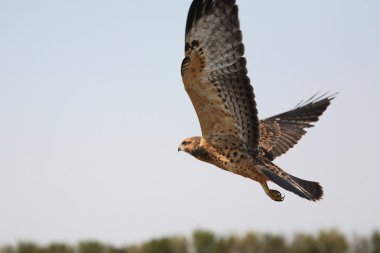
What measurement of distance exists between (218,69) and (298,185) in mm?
1445

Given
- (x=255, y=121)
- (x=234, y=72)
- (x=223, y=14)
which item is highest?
(x=223, y=14)

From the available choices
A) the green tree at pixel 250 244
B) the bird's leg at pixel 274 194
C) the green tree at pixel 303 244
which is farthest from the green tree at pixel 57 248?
the bird's leg at pixel 274 194

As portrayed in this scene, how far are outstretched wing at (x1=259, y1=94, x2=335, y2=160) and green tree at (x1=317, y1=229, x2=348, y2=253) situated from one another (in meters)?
12.9

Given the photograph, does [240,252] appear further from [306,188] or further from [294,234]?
[306,188]

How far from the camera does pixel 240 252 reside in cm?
2230

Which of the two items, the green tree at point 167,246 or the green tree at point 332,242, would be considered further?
the green tree at point 167,246

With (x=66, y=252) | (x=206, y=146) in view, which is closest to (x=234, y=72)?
(x=206, y=146)

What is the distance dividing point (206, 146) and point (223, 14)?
1637 millimetres

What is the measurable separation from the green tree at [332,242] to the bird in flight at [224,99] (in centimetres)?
1496

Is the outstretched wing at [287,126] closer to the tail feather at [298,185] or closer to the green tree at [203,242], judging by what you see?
the tail feather at [298,185]

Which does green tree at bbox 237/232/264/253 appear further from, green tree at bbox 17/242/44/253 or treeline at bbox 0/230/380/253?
green tree at bbox 17/242/44/253

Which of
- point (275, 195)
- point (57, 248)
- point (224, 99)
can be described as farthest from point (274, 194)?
point (57, 248)

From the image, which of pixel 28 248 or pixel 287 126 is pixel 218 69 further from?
pixel 28 248

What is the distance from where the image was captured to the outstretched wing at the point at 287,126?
346 inches
